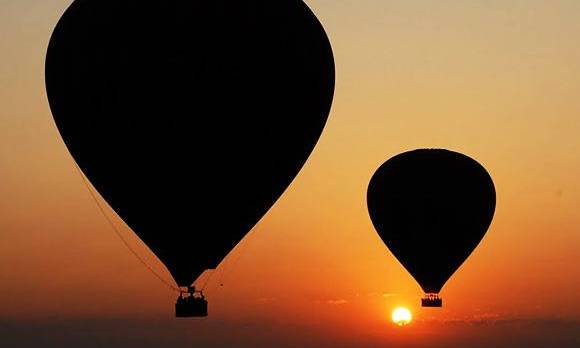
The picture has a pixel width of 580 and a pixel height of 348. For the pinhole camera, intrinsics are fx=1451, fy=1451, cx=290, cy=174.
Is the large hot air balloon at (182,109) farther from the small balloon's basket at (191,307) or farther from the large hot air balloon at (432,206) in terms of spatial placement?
the large hot air balloon at (432,206)

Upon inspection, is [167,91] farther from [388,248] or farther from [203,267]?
[388,248]

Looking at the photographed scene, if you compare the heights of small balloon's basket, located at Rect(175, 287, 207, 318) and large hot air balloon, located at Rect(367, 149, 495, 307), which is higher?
large hot air balloon, located at Rect(367, 149, 495, 307)

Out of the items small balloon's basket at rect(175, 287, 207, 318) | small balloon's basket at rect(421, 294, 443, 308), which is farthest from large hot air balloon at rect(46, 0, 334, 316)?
small balloon's basket at rect(421, 294, 443, 308)

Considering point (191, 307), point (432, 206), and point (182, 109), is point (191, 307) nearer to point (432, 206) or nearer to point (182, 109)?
point (182, 109)

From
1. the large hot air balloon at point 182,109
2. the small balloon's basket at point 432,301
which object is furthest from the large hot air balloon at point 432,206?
the large hot air balloon at point 182,109

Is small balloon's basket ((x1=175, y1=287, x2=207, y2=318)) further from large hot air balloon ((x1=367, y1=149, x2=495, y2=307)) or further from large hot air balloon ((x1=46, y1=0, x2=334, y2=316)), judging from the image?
large hot air balloon ((x1=367, y1=149, x2=495, y2=307))
